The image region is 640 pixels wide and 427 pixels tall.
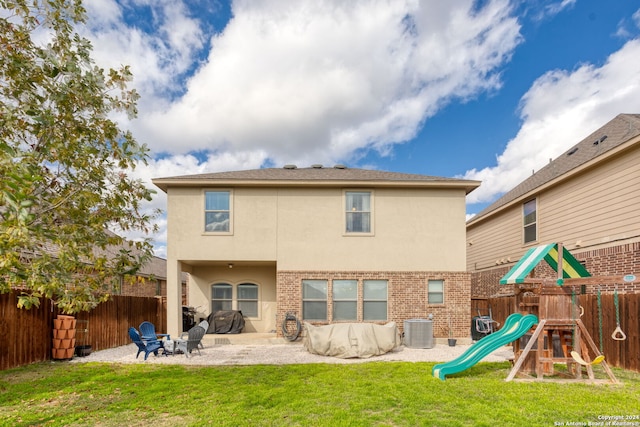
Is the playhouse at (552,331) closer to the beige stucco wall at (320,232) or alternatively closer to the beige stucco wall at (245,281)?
the beige stucco wall at (320,232)

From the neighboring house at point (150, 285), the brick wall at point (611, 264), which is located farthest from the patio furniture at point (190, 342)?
the neighboring house at point (150, 285)

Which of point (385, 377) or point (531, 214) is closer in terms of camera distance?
point (385, 377)

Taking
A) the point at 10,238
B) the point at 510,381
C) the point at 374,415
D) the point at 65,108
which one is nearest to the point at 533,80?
the point at 510,381

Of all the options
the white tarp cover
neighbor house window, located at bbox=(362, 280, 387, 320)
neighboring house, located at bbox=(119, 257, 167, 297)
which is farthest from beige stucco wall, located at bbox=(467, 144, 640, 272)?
neighboring house, located at bbox=(119, 257, 167, 297)

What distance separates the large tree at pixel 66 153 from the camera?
4.83m

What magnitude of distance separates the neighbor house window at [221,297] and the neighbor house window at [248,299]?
1.34ft

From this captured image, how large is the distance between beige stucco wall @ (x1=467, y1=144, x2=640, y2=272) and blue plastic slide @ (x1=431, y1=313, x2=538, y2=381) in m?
4.67

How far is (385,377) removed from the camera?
8156 millimetres

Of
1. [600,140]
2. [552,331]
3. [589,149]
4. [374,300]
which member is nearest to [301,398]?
[552,331]

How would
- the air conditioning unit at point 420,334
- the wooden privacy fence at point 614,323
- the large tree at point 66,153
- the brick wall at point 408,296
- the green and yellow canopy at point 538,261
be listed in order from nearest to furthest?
the large tree at point 66,153
the green and yellow canopy at point 538,261
the wooden privacy fence at point 614,323
the air conditioning unit at point 420,334
the brick wall at point 408,296

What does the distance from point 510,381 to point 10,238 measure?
860 cm

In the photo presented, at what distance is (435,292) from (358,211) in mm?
3981

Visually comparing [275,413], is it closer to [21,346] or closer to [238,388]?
[238,388]

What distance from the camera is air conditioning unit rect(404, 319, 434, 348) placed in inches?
487
